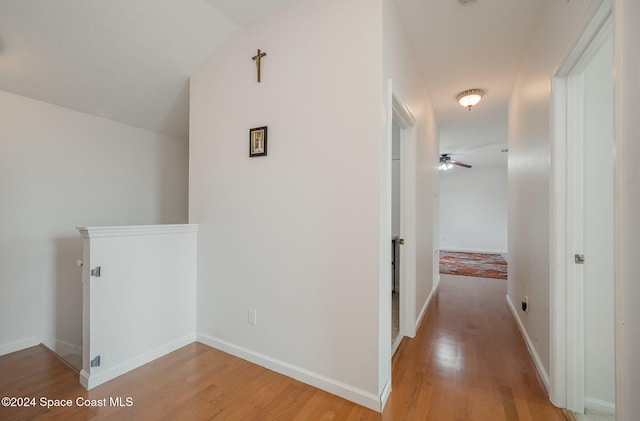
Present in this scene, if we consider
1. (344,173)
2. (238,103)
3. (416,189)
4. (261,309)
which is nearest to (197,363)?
(261,309)

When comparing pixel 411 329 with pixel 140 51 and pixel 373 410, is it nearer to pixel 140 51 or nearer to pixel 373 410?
pixel 373 410

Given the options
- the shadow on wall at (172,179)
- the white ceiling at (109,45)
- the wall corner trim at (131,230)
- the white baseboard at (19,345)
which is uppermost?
the white ceiling at (109,45)

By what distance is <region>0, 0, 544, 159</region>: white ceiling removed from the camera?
5.97ft

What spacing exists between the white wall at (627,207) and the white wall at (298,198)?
0.93m

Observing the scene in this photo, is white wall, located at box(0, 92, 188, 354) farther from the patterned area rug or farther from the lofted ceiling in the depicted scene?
the patterned area rug

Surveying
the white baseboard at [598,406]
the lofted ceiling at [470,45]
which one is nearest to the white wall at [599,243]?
the white baseboard at [598,406]

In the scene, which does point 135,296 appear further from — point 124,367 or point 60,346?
point 60,346

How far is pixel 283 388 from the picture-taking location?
1.72 meters

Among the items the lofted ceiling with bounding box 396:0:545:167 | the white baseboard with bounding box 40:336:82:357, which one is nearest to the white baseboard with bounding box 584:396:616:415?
the lofted ceiling with bounding box 396:0:545:167

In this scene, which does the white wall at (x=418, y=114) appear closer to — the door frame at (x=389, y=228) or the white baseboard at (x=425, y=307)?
the white baseboard at (x=425, y=307)

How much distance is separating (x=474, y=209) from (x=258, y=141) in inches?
312

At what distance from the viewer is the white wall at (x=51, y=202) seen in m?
2.29

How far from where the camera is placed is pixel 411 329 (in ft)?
8.06

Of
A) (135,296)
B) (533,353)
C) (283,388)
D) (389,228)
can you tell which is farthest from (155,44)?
(533,353)
